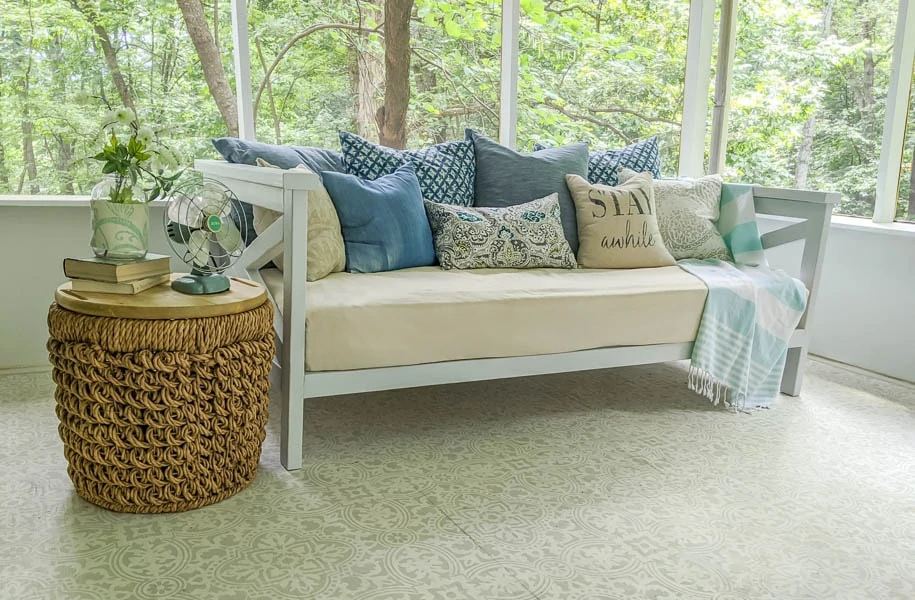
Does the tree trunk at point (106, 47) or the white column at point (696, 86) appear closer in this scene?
the tree trunk at point (106, 47)

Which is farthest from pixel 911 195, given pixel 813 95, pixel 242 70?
pixel 242 70

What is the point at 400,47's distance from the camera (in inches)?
143

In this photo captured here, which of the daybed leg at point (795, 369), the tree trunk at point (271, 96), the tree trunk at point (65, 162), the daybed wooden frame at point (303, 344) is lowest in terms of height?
the daybed leg at point (795, 369)

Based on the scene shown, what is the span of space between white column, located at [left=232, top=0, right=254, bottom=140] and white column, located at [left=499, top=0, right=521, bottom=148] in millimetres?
1179

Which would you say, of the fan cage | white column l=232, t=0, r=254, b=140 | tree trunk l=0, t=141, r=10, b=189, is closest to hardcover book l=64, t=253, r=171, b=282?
the fan cage

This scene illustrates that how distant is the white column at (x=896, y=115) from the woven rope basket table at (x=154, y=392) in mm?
2741

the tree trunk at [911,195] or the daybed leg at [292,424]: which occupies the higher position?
the tree trunk at [911,195]

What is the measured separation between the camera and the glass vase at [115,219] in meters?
1.87

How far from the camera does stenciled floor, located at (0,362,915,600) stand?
1560 millimetres

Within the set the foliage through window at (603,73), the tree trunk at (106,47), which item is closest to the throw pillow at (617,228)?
the foliage through window at (603,73)

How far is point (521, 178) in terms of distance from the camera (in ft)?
9.70

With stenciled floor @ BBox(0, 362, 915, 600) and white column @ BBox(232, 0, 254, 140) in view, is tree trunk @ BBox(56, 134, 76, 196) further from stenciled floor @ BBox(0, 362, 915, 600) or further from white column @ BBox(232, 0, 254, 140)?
stenciled floor @ BBox(0, 362, 915, 600)

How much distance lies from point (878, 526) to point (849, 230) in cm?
172

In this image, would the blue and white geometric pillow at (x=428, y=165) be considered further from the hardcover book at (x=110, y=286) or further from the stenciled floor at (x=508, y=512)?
the hardcover book at (x=110, y=286)
